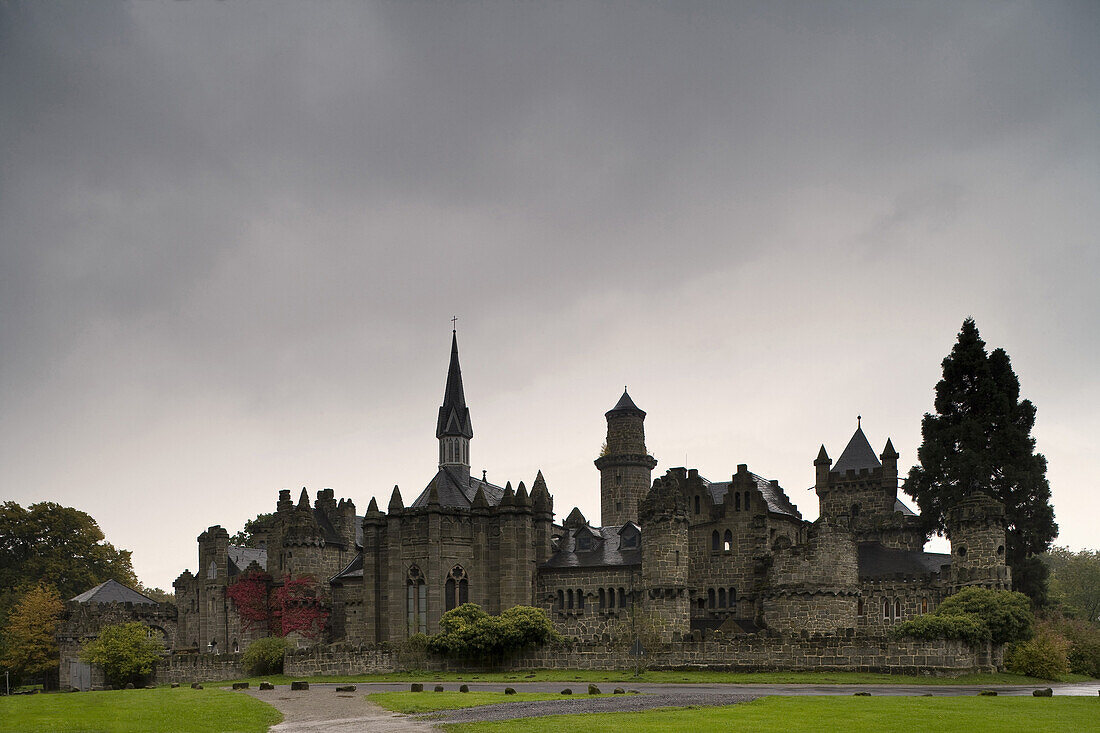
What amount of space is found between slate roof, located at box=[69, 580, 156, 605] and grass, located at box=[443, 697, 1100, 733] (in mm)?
65141

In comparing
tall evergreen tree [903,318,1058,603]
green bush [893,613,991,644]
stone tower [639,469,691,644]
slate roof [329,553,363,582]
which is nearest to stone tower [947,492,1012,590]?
tall evergreen tree [903,318,1058,603]

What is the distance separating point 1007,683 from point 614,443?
52946 millimetres

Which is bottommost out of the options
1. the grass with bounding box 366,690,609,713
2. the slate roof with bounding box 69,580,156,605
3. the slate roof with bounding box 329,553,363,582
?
the grass with bounding box 366,690,609,713

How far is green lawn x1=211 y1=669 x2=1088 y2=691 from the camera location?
50812 millimetres

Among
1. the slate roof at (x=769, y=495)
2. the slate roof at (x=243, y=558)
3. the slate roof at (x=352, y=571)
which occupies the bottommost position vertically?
the slate roof at (x=352, y=571)

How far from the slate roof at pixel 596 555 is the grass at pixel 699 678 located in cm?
1667

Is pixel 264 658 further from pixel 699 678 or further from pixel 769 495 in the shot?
pixel 769 495

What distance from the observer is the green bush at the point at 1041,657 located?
53.4 meters

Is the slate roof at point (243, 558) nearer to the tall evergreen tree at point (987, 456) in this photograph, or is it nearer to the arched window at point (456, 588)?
the arched window at point (456, 588)

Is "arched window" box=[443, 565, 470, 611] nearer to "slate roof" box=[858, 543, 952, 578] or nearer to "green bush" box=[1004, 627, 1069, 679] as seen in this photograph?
"slate roof" box=[858, 543, 952, 578]

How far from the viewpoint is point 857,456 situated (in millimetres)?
87562

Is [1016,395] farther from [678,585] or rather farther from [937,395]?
[678,585]

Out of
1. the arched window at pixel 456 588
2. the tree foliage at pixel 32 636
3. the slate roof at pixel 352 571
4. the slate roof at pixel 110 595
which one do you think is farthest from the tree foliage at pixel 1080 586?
the tree foliage at pixel 32 636

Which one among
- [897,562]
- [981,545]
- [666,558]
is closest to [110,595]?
[666,558]
